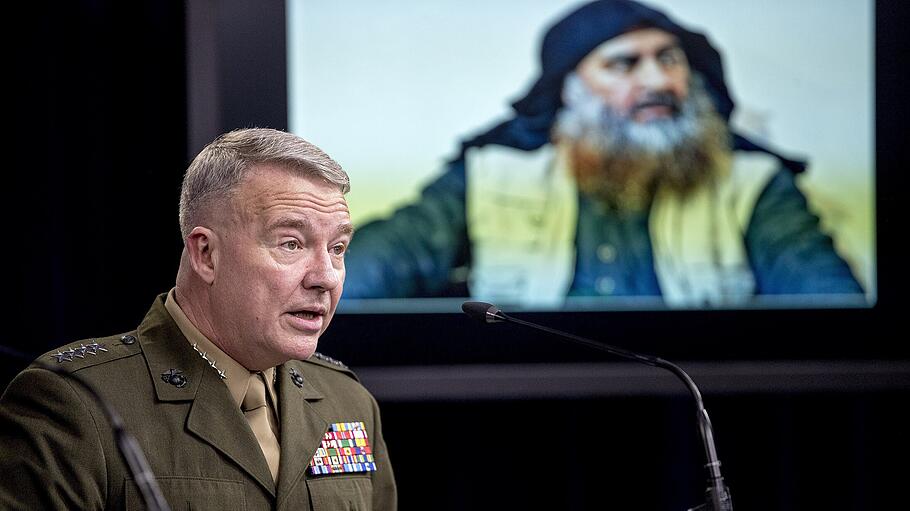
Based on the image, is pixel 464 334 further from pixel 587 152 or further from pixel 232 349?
pixel 232 349

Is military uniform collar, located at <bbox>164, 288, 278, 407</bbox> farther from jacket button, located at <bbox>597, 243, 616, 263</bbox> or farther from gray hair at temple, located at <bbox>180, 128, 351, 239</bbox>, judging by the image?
jacket button, located at <bbox>597, 243, 616, 263</bbox>

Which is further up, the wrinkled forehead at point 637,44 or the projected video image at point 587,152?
the wrinkled forehead at point 637,44

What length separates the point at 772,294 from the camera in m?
3.73

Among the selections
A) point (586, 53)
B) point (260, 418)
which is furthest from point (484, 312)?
point (586, 53)

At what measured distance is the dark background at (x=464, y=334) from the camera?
3490 mm

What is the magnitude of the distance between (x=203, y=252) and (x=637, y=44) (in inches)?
83.4

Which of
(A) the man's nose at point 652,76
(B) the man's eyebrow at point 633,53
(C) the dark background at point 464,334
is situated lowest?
(C) the dark background at point 464,334

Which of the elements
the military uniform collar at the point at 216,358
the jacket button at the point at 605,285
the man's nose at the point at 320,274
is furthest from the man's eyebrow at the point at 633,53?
the military uniform collar at the point at 216,358

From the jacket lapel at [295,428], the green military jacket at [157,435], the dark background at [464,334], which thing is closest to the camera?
the green military jacket at [157,435]

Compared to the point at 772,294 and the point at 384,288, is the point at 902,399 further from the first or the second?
the point at 384,288

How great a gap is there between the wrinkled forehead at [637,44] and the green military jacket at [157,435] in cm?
188

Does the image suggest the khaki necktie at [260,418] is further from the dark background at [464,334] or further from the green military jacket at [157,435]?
the dark background at [464,334]

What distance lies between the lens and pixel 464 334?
368 cm

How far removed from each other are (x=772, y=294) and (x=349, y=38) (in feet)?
5.20
